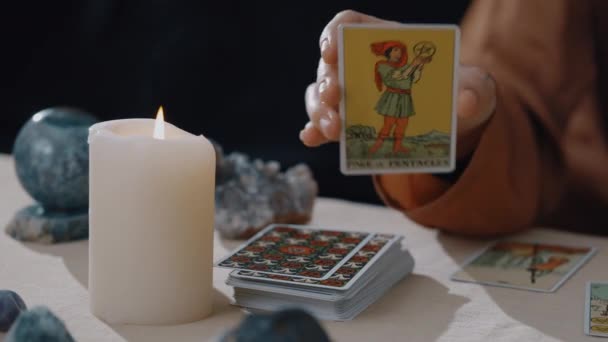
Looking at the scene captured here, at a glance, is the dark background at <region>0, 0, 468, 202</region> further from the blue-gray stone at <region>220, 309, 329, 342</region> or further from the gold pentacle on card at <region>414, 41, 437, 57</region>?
the blue-gray stone at <region>220, 309, 329, 342</region>

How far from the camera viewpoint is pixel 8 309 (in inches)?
29.3

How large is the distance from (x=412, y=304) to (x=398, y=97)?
0.30 metres

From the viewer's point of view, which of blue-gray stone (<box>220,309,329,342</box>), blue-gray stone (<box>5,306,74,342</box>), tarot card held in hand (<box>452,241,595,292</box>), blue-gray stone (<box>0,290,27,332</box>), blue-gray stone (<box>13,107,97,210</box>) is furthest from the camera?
blue-gray stone (<box>13,107,97,210</box>)

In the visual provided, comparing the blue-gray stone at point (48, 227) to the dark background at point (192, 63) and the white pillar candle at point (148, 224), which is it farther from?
the dark background at point (192, 63)

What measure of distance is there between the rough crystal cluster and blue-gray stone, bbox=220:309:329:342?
61 centimetres

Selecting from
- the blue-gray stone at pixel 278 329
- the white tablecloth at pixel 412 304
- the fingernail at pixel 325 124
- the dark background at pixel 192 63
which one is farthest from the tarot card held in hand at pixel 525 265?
Answer: the dark background at pixel 192 63

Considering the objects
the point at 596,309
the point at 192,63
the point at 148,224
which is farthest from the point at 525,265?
the point at 192,63

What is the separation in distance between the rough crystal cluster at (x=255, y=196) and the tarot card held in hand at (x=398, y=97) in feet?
0.58

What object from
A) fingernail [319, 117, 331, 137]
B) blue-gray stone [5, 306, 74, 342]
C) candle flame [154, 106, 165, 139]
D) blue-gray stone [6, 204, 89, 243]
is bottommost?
blue-gray stone [6, 204, 89, 243]

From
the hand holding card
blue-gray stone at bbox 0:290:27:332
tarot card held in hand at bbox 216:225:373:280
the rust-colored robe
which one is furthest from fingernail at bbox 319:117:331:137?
blue-gray stone at bbox 0:290:27:332

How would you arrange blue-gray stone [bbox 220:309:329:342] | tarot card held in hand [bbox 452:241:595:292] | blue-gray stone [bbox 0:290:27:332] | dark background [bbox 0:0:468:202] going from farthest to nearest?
dark background [bbox 0:0:468:202], tarot card held in hand [bbox 452:241:595:292], blue-gray stone [bbox 0:290:27:332], blue-gray stone [bbox 220:309:329:342]

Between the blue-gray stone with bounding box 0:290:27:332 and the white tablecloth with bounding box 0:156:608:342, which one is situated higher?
the blue-gray stone with bounding box 0:290:27:332

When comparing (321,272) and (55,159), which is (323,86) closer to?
(321,272)

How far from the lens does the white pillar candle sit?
75cm
